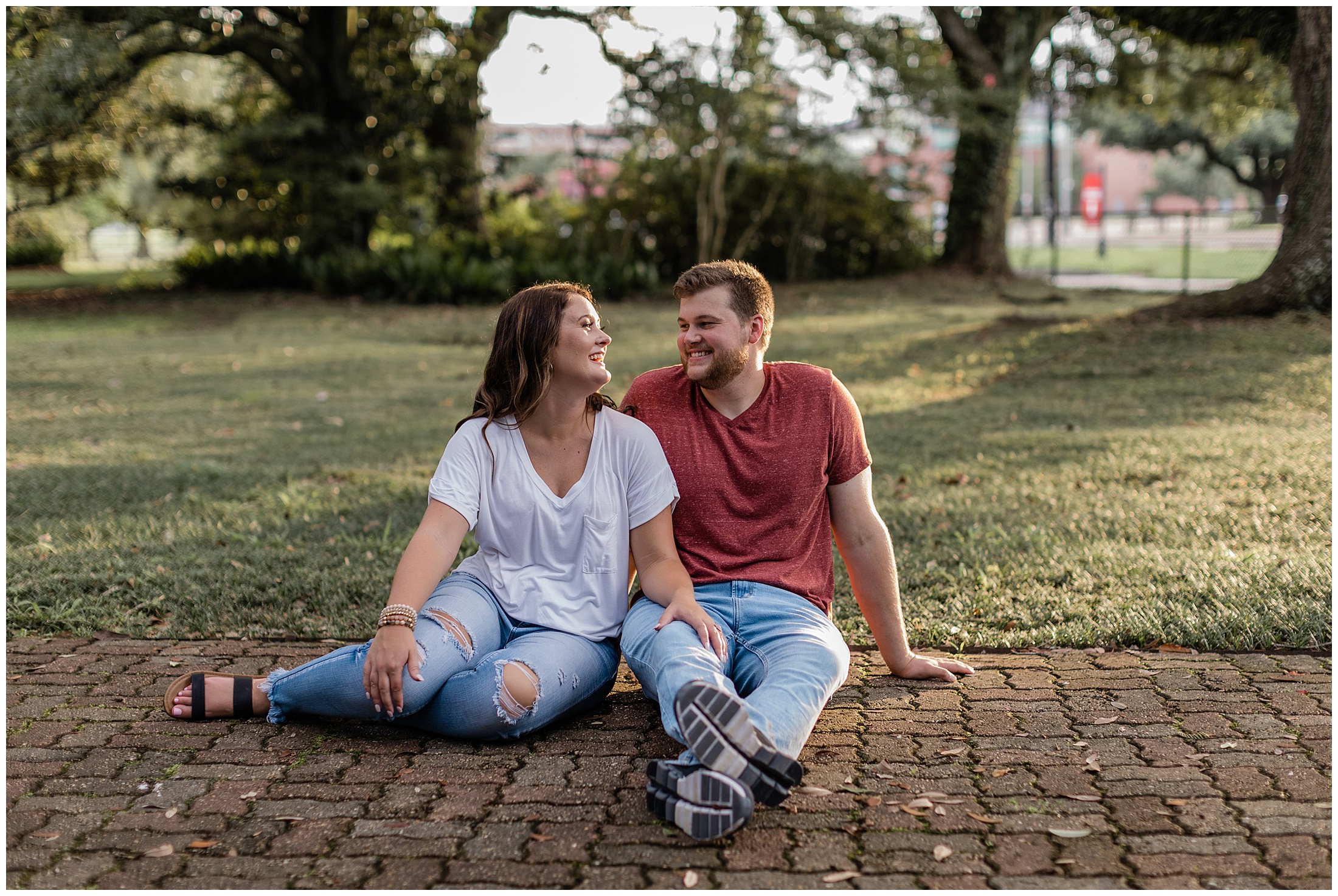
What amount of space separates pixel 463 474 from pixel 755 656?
107 cm

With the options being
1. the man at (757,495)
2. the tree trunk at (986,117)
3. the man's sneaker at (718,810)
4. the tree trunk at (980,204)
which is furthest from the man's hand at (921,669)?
the tree trunk at (980,204)

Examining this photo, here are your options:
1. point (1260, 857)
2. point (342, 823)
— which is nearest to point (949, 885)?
point (1260, 857)

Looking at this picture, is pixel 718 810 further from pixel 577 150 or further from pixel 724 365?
pixel 577 150

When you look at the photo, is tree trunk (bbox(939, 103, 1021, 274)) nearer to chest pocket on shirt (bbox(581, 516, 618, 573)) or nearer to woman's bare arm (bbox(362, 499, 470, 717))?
chest pocket on shirt (bbox(581, 516, 618, 573))

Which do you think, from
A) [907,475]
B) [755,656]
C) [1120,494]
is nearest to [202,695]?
[755,656]


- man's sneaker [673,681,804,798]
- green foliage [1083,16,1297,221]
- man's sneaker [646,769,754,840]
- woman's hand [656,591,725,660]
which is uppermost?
green foliage [1083,16,1297,221]

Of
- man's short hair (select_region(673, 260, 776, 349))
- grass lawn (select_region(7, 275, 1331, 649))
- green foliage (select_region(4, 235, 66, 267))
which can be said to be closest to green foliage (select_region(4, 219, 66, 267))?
green foliage (select_region(4, 235, 66, 267))

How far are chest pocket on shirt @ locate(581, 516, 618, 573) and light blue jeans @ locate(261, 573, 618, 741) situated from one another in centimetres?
23

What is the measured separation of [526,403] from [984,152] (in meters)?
20.4

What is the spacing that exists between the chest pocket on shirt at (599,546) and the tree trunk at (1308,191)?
1067cm

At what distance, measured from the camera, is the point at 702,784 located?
2.73 metres

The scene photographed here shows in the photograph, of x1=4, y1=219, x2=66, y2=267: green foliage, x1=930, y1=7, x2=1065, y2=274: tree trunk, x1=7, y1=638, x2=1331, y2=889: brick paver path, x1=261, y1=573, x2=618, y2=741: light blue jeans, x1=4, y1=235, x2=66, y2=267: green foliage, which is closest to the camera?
x1=7, y1=638, x2=1331, y2=889: brick paver path

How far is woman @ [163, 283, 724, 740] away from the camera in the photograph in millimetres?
3389

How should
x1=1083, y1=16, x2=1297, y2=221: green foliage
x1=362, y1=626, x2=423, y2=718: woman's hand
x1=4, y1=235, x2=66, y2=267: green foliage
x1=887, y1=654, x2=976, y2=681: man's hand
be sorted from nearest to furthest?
x1=362, y1=626, x2=423, y2=718: woman's hand, x1=887, y1=654, x2=976, y2=681: man's hand, x1=1083, y1=16, x2=1297, y2=221: green foliage, x1=4, y1=235, x2=66, y2=267: green foliage
